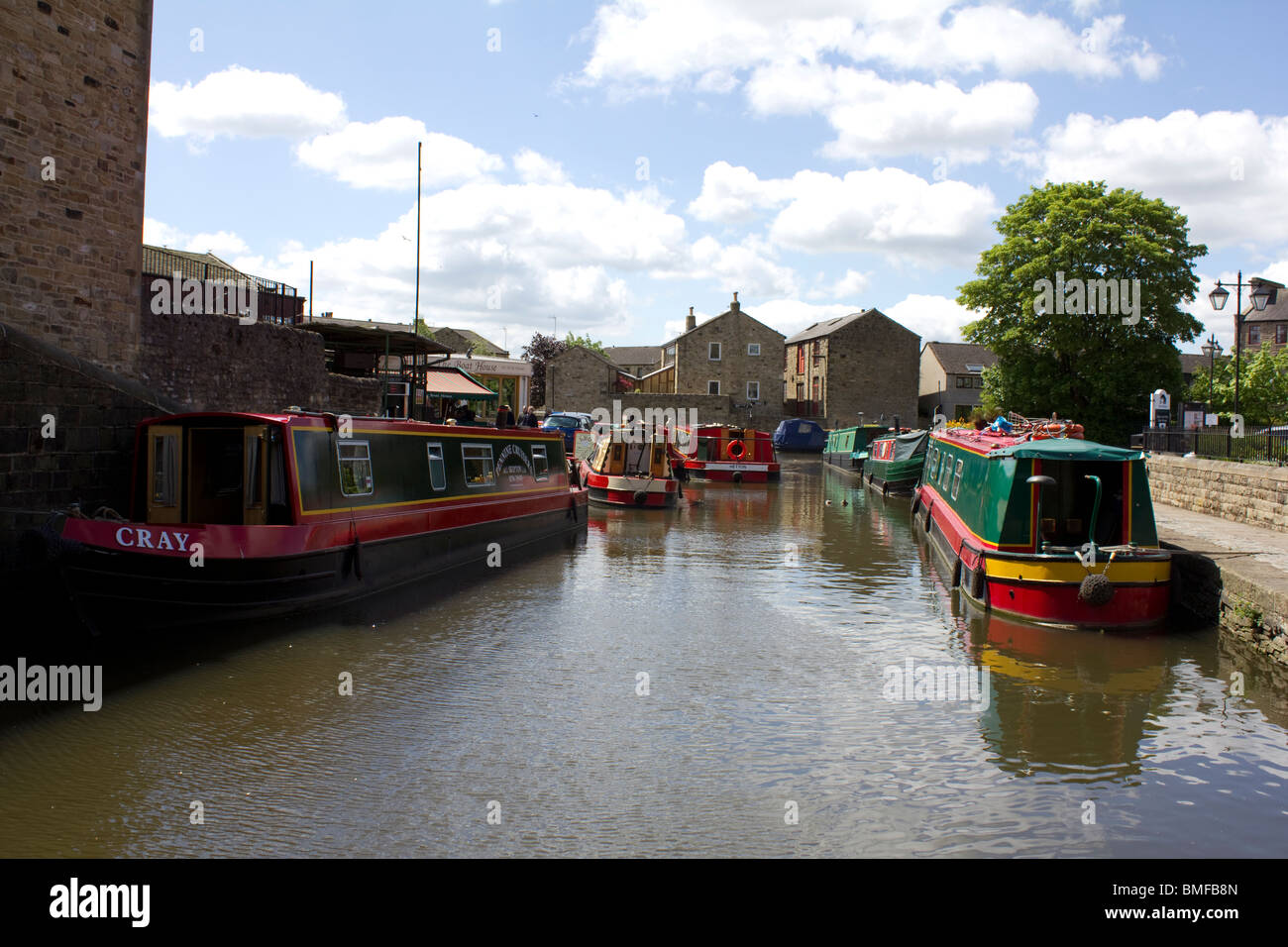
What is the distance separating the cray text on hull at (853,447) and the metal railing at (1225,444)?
13642 mm

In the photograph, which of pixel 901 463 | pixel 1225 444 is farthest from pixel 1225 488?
pixel 901 463

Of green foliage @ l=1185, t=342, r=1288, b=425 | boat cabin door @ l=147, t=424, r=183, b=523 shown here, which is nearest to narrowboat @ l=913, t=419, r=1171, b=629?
boat cabin door @ l=147, t=424, r=183, b=523

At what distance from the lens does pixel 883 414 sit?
54250 millimetres

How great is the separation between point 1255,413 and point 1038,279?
1156 centimetres

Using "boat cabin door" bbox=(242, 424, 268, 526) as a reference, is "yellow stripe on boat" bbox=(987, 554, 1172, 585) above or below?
below

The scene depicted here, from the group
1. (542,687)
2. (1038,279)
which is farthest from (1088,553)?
(1038,279)

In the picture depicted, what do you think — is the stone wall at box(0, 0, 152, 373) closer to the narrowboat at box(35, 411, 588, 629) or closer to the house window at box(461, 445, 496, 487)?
the narrowboat at box(35, 411, 588, 629)

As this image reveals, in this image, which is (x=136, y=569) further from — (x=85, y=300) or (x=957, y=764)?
(x=957, y=764)

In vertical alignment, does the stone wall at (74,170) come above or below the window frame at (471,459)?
above

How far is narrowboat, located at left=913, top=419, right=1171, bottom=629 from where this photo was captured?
10.1 metres

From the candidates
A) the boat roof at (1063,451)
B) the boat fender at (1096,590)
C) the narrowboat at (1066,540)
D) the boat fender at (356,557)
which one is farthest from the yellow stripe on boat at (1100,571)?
the boat fender at (356,557)

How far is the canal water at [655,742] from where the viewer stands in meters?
5.59

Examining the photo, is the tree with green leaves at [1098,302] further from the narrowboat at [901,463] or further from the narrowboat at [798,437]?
the narrowboat at [798,437]

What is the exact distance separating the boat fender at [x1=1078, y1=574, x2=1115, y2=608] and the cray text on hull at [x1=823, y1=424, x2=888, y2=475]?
24.0 meters
